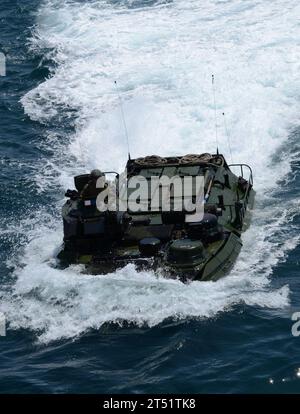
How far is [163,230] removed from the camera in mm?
20656

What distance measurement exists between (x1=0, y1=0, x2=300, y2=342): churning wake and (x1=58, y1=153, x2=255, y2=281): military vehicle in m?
0.47

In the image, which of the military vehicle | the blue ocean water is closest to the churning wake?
the blue ocean water

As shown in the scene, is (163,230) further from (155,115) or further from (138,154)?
(155,115)

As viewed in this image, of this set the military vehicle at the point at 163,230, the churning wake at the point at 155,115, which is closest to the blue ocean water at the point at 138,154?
the churning wake at the point at 155,115

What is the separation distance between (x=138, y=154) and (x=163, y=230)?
8012mm

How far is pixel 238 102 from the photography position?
100ft

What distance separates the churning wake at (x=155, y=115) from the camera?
1828 centimetres

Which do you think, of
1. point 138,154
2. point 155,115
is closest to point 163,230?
point 138,154

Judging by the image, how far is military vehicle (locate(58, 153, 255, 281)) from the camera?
1923 cm

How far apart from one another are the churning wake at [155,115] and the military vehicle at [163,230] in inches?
18.6

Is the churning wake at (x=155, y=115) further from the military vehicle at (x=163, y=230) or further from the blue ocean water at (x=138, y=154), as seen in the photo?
the military vehicle at (x=163, y=230)

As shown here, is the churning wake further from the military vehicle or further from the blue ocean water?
the military vehicle

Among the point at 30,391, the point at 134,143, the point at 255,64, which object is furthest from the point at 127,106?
the point at 30,391

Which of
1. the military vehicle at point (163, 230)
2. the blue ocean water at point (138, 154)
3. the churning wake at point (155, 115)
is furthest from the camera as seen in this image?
the military vehicle at point (163, 230)
